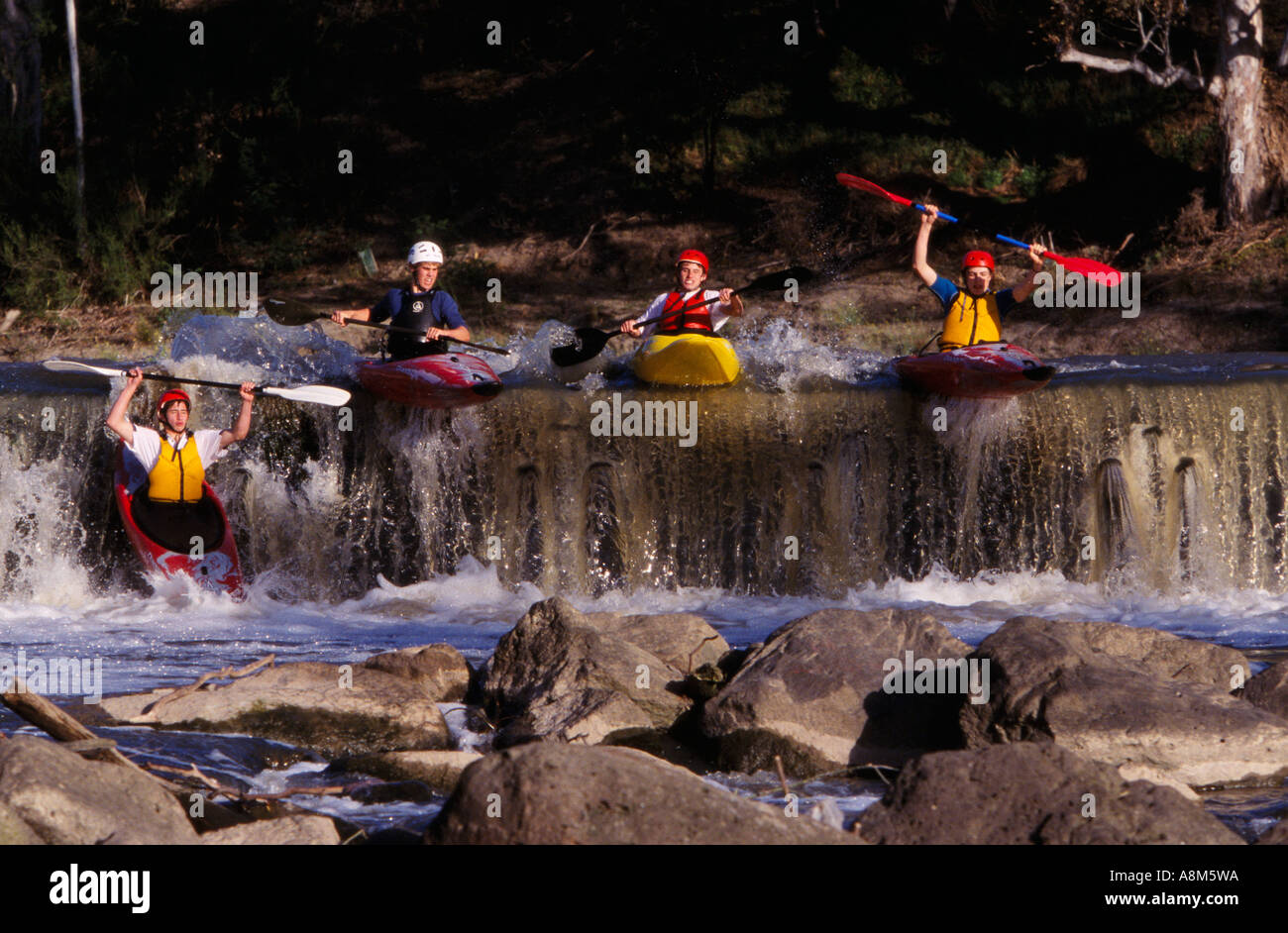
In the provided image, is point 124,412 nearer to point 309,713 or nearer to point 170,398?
point 170,398

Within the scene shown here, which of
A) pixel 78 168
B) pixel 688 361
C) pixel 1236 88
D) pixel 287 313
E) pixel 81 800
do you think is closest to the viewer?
pixel 81 800

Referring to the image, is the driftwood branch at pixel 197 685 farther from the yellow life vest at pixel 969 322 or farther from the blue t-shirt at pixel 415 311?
the yellow life vest at pixel 969 322

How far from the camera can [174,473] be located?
8.55m

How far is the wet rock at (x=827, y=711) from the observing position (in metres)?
5.28

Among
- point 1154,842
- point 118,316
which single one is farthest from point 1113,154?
point 1154,842

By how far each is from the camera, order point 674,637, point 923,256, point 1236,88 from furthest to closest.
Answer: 1. point 1236,88
2. point 923,256
3. point 674,637

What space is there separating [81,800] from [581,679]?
7.38ft

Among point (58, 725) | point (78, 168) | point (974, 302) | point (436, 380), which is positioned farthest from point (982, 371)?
point (78, 168)

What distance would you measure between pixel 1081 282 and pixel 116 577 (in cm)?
1079

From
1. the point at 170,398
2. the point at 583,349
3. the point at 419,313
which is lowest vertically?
the point at 170,398

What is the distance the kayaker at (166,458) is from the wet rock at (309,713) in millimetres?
2872

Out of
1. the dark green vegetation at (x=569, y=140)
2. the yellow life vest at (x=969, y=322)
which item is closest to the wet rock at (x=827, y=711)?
the yellow life vest at (x=969, y=322)

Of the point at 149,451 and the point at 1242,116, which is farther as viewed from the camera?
the point at 1242,116

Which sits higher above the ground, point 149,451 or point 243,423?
point 243,423
